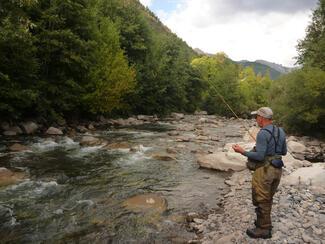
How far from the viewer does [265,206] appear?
704cm

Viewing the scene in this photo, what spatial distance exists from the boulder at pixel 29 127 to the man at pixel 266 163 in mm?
18651

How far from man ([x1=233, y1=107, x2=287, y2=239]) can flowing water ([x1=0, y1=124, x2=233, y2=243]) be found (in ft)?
6.33

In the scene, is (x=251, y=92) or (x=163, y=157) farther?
(x=251, y=92)

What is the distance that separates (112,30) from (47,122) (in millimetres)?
12572

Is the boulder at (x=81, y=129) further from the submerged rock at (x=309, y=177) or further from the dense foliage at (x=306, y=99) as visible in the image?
the submerged rock at (x=309, y=177)

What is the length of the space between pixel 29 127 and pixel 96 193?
13.8 m

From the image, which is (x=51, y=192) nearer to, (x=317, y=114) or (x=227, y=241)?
(x=227, y=241)

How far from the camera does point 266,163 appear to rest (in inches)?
272

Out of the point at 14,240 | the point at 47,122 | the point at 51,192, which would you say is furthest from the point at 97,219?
the point at 47,122

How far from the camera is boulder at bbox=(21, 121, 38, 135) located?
2251cm

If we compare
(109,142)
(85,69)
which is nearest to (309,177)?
(109,142)

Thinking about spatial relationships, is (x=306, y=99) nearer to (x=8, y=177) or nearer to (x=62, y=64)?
(x=62, y=64)


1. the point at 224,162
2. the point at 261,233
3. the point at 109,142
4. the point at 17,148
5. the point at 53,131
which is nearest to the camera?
the point at 261,233

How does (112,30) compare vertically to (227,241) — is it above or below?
above
